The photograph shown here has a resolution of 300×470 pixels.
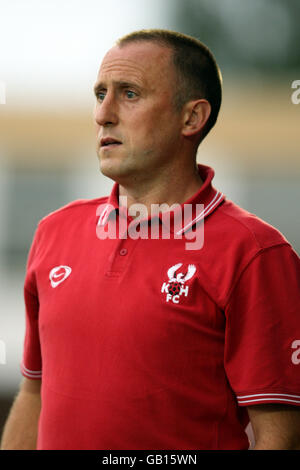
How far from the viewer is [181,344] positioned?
4.64 feet

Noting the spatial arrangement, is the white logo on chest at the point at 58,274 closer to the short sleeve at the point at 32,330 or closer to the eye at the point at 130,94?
the short sleeve at the point at 32,330

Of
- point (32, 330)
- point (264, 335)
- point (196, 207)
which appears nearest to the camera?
point (264, 335)

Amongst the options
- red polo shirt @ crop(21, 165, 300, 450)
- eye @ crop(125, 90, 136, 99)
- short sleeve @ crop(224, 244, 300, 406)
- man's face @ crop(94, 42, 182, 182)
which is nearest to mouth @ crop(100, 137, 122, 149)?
man's face @ crop(94, 42, 182, 182)

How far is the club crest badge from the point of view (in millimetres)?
1427

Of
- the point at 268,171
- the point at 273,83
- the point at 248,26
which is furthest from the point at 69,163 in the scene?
the point at 248,26

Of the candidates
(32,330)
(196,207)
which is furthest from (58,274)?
(196,207)

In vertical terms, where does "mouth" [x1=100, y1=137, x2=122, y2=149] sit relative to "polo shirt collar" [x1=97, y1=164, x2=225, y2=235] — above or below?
above

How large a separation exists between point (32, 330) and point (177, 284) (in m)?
0.46

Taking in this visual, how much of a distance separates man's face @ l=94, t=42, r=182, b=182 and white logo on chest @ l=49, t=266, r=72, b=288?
225 mm

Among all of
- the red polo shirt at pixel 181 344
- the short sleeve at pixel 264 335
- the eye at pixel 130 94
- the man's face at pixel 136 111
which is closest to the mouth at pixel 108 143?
the man's face at pixel 136 111

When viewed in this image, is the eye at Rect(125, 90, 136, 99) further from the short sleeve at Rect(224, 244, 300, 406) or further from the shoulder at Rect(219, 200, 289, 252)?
the short sleeve at Rect(224, 244, 300, 406)

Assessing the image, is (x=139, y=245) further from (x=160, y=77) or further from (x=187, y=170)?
(x=160, y=77)

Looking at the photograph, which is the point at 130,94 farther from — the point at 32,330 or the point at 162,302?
the point at 32,330

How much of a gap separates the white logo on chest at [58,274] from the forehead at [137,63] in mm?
420
